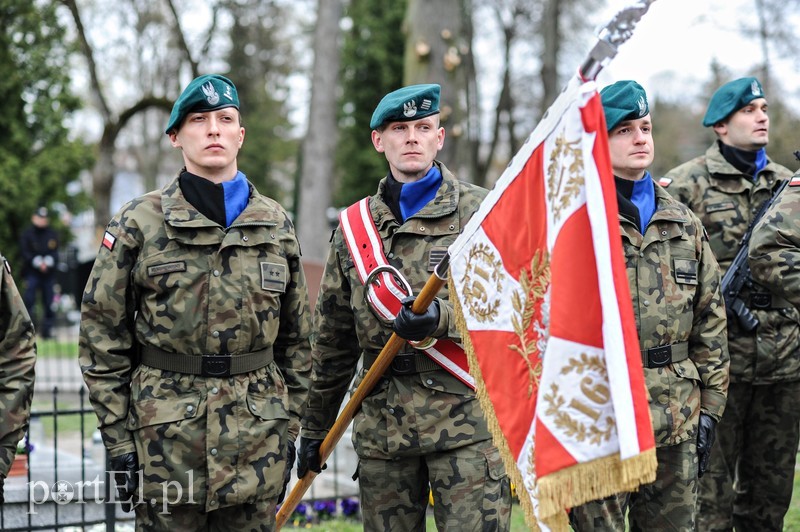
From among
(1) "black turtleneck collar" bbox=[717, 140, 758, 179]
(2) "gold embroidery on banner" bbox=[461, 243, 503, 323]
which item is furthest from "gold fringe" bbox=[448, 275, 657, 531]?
(1) "black turtleneck collar" bbox=[717, 140, 758, 179]

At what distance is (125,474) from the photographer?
3.79 m

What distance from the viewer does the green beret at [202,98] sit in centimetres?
392

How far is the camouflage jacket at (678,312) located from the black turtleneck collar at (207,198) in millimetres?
1784

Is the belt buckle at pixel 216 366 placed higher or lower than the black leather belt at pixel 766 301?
lower

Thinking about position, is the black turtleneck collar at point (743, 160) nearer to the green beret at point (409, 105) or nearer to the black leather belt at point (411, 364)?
the green beret at point (409, 105)

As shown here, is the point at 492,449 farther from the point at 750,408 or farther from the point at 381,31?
the point at 381,31

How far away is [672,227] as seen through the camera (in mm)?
4285

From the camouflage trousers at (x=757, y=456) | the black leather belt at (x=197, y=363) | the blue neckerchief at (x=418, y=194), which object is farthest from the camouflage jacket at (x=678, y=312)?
the black leather belt at (x=197, y=363)

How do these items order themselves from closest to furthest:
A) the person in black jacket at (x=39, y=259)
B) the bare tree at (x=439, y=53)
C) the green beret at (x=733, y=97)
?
the green beret at (x=733, y=97), the bare tree at (x=439, y=53), the person in black jacket at (x=39, y=259)

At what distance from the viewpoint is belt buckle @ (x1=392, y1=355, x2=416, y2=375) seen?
409cm

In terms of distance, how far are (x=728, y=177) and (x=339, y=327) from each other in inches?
110

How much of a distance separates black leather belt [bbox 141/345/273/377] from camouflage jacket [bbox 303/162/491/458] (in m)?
0.58

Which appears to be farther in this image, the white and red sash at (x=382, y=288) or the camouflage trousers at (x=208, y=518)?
the white and red sash at (x=382, y=288)

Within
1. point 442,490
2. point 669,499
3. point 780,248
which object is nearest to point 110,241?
point 442,490
